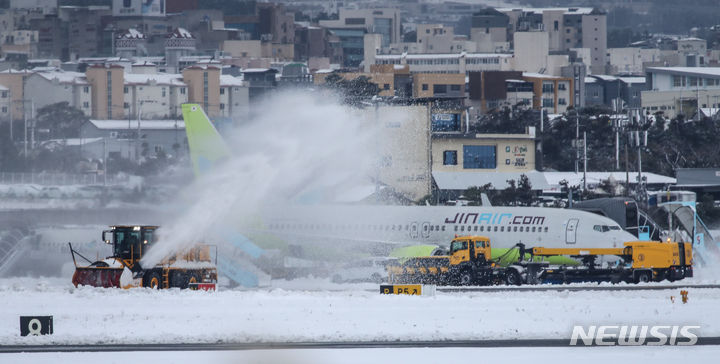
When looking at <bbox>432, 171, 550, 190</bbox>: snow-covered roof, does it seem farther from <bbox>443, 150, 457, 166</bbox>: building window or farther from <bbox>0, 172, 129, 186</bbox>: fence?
<bbox>0, 172, 129, 186</bbox>: fence

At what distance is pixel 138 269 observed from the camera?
42.6 meters

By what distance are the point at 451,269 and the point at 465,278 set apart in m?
0.66

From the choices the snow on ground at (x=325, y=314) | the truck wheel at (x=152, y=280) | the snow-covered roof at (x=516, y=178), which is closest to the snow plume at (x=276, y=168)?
the truck wheel at (x=152, y=280)

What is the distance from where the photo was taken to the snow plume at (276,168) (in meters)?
50.2

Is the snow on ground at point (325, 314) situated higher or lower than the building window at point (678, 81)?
lower

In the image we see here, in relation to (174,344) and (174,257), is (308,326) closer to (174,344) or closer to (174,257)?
(174,344)

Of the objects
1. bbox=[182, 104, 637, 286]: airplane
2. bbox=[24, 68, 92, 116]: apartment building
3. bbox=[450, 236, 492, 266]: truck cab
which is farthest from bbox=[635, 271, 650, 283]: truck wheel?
bbox=[24, 68, 92, 116]: apartment building

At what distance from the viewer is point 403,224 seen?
2153 inches

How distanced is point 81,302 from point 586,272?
20.3 meters

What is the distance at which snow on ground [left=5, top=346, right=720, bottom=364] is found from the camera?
91.5 feet

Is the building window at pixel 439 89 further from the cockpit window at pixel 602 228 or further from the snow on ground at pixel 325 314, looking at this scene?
the snow on ground at pixel 325 314

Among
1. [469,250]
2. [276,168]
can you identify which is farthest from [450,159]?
[469,250]

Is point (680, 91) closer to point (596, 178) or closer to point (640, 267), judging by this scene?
point (596, 178)

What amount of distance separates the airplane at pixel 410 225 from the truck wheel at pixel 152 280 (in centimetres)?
1113
